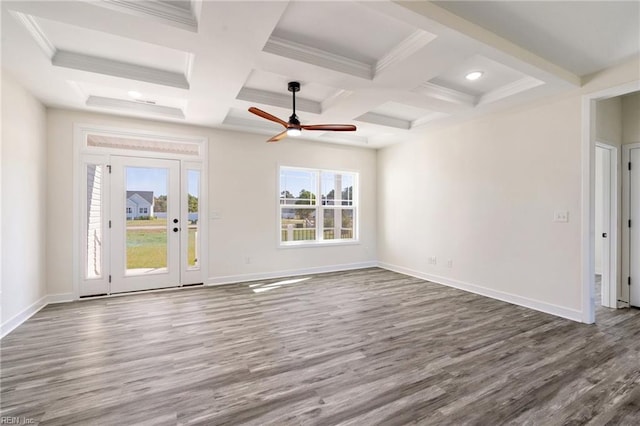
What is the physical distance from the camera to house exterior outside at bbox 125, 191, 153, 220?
457 cm

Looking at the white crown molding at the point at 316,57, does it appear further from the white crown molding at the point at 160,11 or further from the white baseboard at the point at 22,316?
the white baseboard at the point at 22,316

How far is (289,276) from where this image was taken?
5.71 meters

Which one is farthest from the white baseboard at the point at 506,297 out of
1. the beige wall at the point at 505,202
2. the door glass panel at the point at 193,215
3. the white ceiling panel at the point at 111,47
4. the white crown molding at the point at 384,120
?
the white ceiling panel at the point at 111,47

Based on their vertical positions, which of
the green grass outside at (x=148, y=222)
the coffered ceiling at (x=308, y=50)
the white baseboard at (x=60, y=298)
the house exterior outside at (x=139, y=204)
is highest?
the coffered ceiling at (x=308, y=50)

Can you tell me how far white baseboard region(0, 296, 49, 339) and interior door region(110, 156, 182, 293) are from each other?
0.78 m

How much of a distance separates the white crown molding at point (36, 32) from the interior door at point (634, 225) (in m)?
6.58

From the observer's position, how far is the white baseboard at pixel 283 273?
5.16 meters

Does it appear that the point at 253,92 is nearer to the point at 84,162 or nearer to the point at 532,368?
the point at 84,162

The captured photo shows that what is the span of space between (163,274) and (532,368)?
493 centimetres

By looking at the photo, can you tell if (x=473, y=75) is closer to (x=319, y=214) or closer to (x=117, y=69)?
(x=319, y=214)

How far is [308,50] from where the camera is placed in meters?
2.81

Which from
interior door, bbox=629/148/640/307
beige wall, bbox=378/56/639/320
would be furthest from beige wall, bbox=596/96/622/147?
beige wall, bbox=378/56/639/320

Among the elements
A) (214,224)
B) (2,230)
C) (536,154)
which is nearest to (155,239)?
(214,224)

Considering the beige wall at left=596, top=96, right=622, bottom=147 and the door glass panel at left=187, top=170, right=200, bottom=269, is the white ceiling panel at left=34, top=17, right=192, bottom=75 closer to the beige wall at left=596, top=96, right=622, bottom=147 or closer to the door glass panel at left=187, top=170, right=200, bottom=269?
the door glass panel at left=187, top=170, right=200, bottom=269
